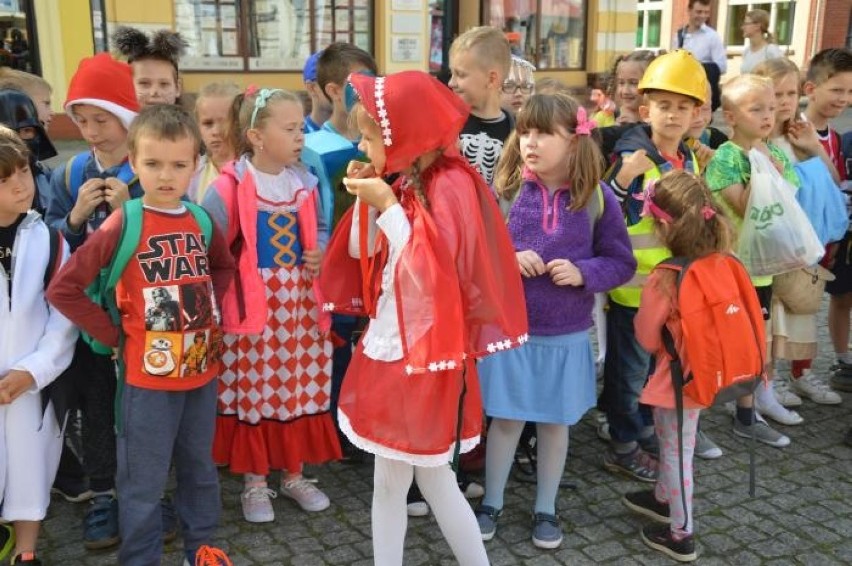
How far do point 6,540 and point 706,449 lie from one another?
3.07 meters

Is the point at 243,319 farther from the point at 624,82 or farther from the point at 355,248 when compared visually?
the point at 624,82

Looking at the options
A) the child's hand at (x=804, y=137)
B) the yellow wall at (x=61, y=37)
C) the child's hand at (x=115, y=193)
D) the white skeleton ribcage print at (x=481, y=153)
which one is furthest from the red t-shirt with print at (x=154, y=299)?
the yellow wall at (x=61, y=37)

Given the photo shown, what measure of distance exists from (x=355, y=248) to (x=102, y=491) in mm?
1546

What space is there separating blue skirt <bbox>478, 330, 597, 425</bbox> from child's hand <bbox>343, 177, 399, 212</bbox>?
0.98 metres

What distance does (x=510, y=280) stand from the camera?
251 centimetres

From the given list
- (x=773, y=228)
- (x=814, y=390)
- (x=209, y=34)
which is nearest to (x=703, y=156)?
(x=773, y=228)

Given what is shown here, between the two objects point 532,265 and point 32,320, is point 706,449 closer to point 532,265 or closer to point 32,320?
point 532,265

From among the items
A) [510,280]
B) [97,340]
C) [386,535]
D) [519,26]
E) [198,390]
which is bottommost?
[386,535]

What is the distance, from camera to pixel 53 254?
290 centimetres

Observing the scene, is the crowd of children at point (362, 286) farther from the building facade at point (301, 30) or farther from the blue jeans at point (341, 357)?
the building facade at point (301, 30)

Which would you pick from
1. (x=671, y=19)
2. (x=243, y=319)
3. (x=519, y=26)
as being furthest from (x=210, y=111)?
(x=671, y=19)

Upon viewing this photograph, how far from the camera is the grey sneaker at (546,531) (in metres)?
3.17

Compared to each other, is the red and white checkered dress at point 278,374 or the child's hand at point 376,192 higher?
the child's hand at point 376,192

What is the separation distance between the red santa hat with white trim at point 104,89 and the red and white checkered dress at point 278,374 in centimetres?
66
